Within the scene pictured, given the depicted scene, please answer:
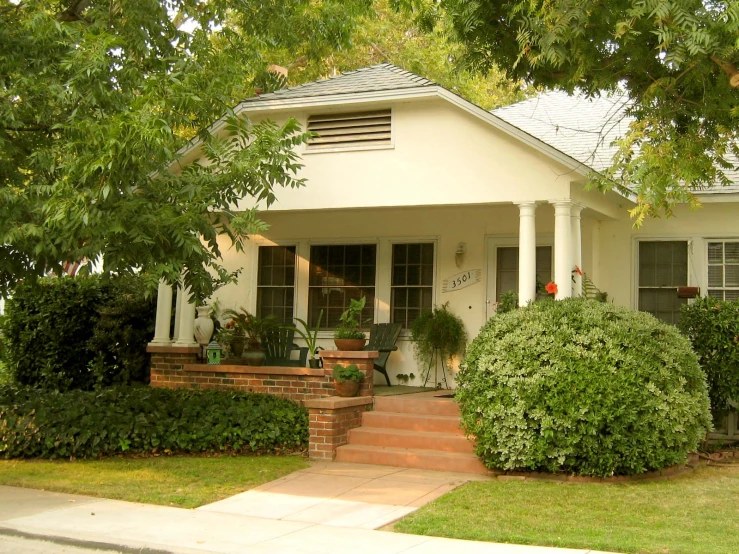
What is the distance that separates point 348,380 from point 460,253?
315cm

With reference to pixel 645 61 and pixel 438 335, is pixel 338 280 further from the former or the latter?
pixel 645 61

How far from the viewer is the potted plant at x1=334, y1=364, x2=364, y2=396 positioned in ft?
35.4

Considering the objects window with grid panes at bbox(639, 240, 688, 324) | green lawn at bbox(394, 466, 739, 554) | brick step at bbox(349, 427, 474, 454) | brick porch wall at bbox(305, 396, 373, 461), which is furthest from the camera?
window with grid panes at bbox(639, 240, 688, 324)

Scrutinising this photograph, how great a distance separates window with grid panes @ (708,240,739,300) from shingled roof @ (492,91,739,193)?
2.90 ft

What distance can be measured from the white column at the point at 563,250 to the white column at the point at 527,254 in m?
0.28

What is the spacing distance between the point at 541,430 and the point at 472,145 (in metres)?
4.02

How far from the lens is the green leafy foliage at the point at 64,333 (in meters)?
14.2

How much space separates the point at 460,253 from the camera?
12820 millimetres

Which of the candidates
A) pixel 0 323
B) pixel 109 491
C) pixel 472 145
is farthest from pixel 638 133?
pixel 0 323

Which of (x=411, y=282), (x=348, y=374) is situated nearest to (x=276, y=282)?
(x=411, y=282)

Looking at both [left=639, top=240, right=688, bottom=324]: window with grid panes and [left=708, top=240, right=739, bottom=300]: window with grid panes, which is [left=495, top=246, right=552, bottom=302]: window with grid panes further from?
[left=708, top=240, right=739, bottom=300]: window with grid panes

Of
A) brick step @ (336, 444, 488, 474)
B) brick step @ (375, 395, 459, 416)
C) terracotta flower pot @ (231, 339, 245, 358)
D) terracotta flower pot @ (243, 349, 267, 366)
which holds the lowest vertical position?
brick step @ (336, 444, 488, 474)

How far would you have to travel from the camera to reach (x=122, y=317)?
13.8 meters

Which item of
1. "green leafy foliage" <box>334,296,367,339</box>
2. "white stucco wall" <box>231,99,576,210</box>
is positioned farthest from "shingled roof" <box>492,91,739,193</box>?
→ "green leafy foliage" <box>334,296,367,339</box>
